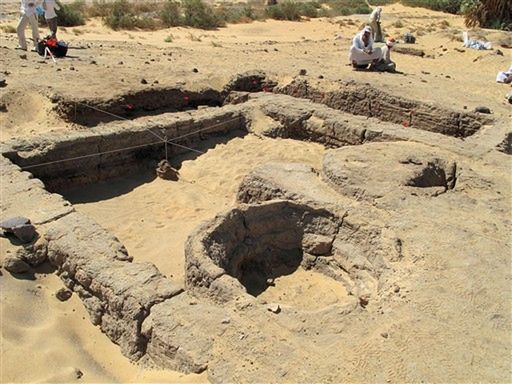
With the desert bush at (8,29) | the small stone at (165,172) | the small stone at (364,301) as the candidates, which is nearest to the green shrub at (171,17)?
the desert bush at (8,29)

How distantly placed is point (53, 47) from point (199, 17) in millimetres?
10029

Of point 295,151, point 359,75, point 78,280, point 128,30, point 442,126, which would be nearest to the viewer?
point 78,280

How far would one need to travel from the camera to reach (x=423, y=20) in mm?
24469

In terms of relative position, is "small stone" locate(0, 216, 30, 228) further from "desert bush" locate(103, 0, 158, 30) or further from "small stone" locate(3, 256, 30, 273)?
"desert bush" locate(103, 0, 158, 30)

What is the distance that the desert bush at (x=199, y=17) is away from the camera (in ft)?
68.6

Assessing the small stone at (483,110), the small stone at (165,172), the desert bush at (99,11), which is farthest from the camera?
the desert bush at (99,11)

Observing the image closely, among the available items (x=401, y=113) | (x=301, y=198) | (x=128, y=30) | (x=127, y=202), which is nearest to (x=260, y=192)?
(x=301, y=198)

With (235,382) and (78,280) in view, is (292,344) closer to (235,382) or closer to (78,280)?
(235,382)

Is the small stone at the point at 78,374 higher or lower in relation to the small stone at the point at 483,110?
lower

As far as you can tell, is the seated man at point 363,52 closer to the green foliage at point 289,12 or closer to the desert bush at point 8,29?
the desert bush at point 8,29

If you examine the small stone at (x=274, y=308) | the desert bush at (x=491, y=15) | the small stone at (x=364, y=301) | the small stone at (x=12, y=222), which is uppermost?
the desert bush at (x=491, y=15)

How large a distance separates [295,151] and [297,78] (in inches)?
105

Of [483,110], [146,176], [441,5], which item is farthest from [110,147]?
[441,5]

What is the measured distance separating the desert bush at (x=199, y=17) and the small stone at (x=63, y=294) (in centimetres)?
1741
